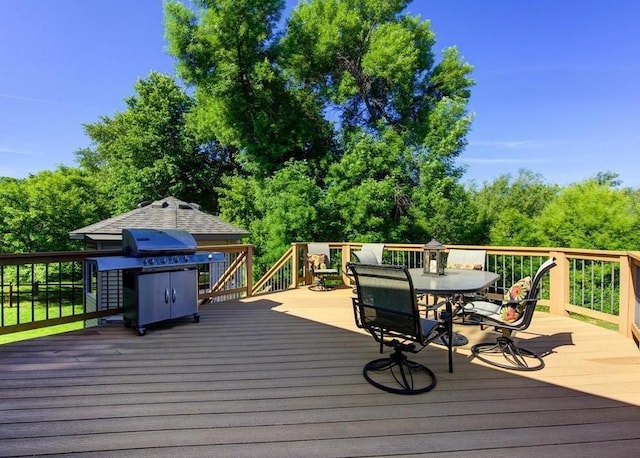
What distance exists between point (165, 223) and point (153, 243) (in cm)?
630

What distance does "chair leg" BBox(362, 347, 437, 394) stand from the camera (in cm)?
261

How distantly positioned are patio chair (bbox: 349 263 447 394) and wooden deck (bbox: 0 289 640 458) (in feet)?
0.44

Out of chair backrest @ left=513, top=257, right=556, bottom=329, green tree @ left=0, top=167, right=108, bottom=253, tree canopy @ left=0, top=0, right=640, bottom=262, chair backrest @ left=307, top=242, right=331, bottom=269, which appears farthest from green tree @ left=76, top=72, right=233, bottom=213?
chair backrest @ left=513, top=257, right=556, bottom=329

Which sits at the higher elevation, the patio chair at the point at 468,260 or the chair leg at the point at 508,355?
the patio chair at the point at 468,260

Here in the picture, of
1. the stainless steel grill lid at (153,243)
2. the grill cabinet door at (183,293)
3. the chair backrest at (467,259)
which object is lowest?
the grill cabinet door at (183,293)

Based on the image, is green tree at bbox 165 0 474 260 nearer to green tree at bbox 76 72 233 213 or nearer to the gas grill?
green tree at bbox 76 72 233 213

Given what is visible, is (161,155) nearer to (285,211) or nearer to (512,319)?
(285,211)

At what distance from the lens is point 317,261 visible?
716 centimetres

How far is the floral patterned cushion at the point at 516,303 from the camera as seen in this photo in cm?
309

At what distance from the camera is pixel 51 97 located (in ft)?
56.7

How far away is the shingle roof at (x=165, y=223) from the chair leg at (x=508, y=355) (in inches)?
312

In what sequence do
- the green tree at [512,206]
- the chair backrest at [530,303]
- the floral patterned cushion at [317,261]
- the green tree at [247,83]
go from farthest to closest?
the green tree at [512,206] < the green tree at [247,83] < the floral patterned cushion at [317,261] < the chair backrest at [530,303]

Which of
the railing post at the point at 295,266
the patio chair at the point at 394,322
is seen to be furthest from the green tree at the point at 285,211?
the patio chair at the point at 394,322

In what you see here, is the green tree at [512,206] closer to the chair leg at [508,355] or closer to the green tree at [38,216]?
the chair leg at [508,355]
